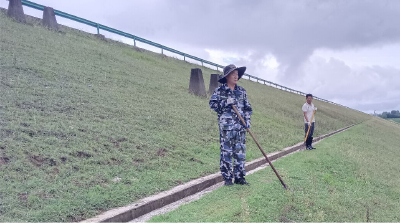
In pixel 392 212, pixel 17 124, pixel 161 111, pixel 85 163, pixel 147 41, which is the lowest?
pixel 392 212

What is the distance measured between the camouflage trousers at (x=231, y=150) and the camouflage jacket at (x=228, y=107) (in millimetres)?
110

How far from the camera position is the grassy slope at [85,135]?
4480mm

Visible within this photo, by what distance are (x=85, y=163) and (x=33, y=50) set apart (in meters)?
7.71

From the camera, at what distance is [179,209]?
4.32 metres

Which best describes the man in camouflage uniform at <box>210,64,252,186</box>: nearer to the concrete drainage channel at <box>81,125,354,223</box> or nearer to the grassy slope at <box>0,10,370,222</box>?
the concrete drainage channel at <box>81,125,354,223</box>

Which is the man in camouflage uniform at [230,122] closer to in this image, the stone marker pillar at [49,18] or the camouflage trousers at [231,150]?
the camouflage trousers at [231,150]

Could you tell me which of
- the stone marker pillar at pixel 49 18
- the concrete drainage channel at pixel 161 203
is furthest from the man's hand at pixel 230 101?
the stone marker pillar at pixel 49 18

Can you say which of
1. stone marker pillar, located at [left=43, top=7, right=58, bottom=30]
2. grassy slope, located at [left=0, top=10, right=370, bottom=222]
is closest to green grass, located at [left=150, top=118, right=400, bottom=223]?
grassy slope, located at [left=0, top=10, right=370, bottom=222]

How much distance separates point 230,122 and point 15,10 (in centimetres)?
1452

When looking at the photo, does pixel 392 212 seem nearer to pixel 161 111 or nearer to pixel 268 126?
pixel 161 111

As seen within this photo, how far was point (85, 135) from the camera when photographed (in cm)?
644

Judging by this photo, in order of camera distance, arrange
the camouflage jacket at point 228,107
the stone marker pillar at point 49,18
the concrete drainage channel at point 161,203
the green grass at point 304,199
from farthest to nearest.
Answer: the stone marker pillar at point 49,18, the camouflage jacket at point 228,107, the concrete drainage channel at point 161,203, the green grass at point 304,199

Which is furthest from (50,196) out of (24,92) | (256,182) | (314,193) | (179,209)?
(24,92)

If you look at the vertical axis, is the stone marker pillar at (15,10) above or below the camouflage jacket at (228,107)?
above
